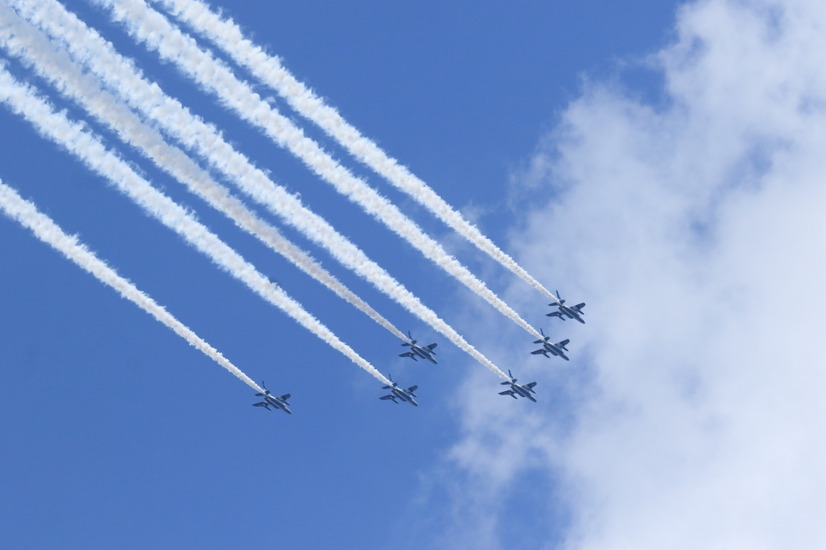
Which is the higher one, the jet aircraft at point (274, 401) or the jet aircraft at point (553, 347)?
the jet aircraft at point (553, 347)

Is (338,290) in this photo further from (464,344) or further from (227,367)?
(464,344)

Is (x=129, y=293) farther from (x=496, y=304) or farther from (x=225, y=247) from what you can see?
(x=496, y=304)

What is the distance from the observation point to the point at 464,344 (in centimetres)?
6025

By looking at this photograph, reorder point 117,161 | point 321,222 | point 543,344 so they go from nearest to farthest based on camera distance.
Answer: point 117,161 < point 321,222 < point 543,344

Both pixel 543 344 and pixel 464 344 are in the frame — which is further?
pixel 543 344

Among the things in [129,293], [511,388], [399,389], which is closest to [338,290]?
[129,293]

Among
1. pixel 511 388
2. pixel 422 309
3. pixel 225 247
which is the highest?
pixel 511 388

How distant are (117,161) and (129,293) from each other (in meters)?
5.10

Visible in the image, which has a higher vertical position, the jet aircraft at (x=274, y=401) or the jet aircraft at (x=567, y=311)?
the jet aircraft at (x=567, y=311)

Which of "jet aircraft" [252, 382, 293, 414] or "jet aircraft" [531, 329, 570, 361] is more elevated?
"jet aircraft" [531, 329, 570, 361]

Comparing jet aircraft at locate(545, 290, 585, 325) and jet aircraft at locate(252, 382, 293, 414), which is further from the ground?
jet aircraft at locate(545, 290, 585, 325)

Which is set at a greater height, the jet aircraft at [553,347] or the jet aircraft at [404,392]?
the jet aircraft at [553,347]

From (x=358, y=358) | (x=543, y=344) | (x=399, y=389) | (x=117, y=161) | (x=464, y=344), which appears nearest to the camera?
(x=117, y=161)

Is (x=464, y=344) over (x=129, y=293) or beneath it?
over
